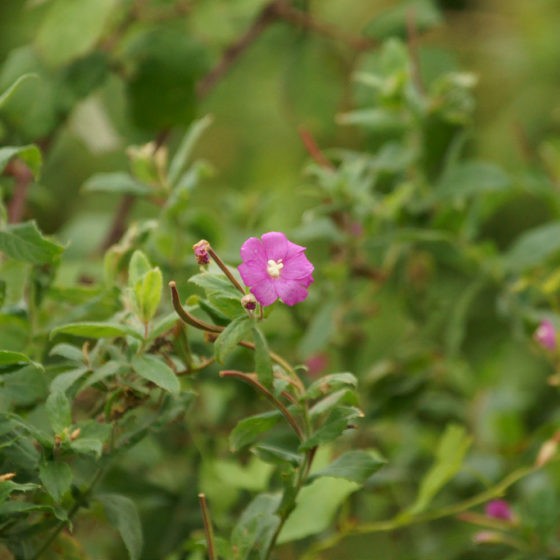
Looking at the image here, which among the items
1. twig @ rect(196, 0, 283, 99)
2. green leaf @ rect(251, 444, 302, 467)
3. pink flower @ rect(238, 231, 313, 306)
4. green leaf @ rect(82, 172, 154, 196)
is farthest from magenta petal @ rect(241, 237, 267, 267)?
twig @ rect(196, 0, 283, 99)

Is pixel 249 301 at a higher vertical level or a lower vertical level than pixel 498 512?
higher

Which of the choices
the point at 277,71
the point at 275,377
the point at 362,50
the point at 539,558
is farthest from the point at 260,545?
the point at 277,71

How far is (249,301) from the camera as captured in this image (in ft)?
1.21

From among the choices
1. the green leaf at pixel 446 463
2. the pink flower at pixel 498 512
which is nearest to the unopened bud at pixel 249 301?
the green leaf at pixel 446 463

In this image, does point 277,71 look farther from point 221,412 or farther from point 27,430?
point 27,430

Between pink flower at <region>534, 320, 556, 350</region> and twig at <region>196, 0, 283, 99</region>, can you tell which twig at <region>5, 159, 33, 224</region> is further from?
pink flower at <region>534, 320, 556, 350</region>

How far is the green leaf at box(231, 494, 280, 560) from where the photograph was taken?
0.42m

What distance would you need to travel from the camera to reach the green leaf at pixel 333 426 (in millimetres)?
395

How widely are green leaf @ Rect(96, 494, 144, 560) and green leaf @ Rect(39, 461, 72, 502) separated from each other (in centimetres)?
5

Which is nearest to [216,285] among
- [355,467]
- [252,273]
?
[252,273]

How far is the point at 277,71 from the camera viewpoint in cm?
110

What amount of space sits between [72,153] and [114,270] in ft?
2.18

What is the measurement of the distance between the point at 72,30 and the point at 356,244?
11.2 inches

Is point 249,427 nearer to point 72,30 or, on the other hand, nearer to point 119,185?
point 119,185
